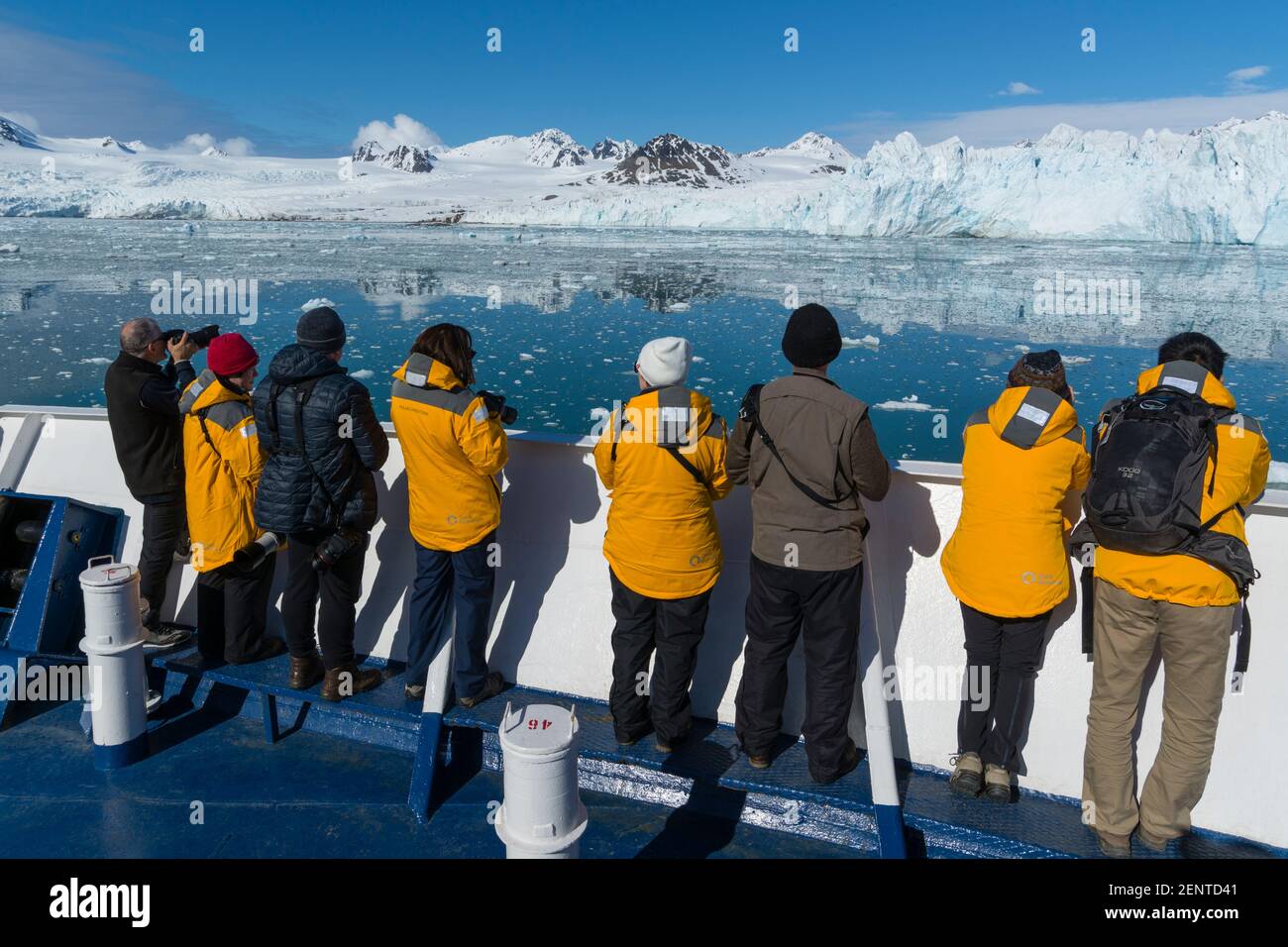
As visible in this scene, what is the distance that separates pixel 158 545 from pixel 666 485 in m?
2.21

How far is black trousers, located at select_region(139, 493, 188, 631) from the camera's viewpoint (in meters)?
3.24

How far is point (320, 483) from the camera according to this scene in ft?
8.87

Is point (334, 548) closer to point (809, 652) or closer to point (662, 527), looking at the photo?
point (662, 527)

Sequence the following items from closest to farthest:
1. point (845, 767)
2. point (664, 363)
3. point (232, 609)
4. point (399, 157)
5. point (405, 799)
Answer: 1. point (664, 363)
2. point (845, 767)
3. point (405, 799)
4. point (232, 609)
5. point (399, 157)

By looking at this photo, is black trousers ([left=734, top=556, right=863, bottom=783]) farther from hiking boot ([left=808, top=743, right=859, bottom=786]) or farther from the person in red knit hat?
the person in red knit hat

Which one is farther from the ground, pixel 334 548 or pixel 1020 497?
pixel 1020 497

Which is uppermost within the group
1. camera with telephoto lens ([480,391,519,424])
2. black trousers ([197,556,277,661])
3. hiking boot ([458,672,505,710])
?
camera with telephoto lens ([480,391,519,424])

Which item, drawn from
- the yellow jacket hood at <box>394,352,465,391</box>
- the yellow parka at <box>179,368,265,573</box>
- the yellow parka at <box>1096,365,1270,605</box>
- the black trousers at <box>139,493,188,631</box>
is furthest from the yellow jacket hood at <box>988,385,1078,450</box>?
the black trousers at <box>139,493,188,631</box>

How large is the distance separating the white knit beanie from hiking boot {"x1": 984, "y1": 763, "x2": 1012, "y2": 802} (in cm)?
150

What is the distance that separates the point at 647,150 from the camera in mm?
126000

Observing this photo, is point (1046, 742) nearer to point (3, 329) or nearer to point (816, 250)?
point (3, 329)

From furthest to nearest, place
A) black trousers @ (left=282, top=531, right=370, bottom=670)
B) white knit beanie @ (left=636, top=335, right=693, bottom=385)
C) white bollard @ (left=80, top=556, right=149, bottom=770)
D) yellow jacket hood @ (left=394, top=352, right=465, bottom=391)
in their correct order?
black trousers @ (left=282, top=531, right=370, bottom=670) < white bollard @ (left=80, top=556, right=149, bottom=770) < yellow jacket hood @ (left=394, top=352, right=465, bottom=391) < white knit beanie @ (left=636, top=335, right=693, bottom=385)

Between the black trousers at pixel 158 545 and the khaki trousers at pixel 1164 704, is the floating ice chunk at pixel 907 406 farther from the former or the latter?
the black trousers at pixel 158 545

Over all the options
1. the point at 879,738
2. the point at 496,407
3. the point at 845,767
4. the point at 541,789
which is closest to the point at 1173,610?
the point at 879,738
